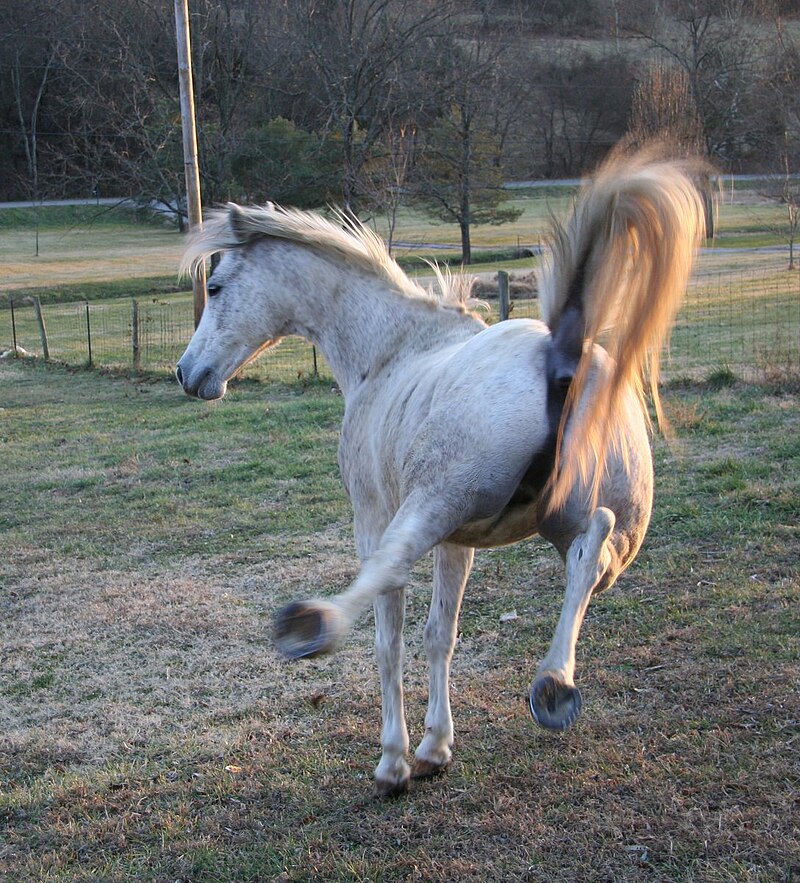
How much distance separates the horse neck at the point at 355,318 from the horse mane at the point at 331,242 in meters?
0.04

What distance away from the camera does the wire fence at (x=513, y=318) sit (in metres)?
12.3

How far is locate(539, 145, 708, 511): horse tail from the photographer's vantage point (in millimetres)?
2570

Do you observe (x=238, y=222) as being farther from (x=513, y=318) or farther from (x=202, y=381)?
(x=513, y=318)

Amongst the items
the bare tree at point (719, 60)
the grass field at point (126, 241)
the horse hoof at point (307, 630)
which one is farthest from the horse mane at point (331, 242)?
the bare tree at point (719, 60)

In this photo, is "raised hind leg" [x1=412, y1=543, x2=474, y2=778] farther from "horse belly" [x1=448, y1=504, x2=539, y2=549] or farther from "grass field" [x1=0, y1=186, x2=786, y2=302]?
"grass field" [x1=0, y1=186, x2=786, y2=302]

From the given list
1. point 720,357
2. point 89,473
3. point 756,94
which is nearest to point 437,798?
point 89,473

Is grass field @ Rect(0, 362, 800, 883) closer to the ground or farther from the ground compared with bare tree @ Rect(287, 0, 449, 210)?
closer to the ground

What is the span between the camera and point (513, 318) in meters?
9.21

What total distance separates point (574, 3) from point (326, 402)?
69411mm

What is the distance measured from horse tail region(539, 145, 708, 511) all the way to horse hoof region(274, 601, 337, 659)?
768 mm

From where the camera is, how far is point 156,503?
809 centimetres

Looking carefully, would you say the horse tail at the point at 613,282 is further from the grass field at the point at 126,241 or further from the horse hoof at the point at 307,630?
the grass field at the point at 126,241

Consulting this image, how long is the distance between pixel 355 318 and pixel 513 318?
18.1 feet

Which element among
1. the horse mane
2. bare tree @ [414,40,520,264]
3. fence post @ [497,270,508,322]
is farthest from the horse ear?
bare tree @ [414,40,520,264]
